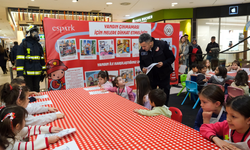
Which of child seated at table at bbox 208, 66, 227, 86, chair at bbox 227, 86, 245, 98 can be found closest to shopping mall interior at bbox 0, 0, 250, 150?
child seated at table at bbox 208, 66, 227, 86

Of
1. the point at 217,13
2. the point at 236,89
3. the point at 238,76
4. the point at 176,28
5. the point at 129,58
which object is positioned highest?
the point at 217,13

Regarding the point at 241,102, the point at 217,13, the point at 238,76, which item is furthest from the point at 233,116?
the point at 217,13

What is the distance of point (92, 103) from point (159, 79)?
1465mm

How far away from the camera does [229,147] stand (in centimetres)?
104

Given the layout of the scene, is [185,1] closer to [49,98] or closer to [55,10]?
[55,10]

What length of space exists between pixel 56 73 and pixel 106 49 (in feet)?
4.80

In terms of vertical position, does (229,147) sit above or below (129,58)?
below

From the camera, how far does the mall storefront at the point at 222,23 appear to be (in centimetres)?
1033

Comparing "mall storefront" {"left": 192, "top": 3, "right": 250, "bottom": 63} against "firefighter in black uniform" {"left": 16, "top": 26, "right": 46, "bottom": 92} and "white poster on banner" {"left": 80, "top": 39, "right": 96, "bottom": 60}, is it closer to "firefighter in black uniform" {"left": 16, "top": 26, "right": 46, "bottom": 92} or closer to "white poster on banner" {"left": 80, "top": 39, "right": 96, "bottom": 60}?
"white poster on banner" {"left": 80, "top": 39, "right": 96, "bottom": 60}

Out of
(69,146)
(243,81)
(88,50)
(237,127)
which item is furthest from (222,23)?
(69,146)

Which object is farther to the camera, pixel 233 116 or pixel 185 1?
pixel 185 1

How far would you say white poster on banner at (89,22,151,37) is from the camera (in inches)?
187

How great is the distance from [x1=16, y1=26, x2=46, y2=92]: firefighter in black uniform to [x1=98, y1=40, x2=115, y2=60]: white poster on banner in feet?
5.18

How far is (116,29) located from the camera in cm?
502
